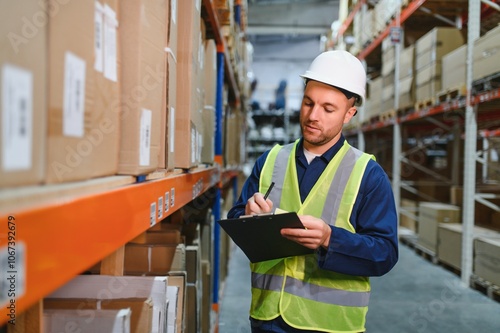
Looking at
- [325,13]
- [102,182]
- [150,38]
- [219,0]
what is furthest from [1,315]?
[325,13]

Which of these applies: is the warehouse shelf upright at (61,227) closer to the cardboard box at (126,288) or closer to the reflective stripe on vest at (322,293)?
the cardboard box at (126,288)

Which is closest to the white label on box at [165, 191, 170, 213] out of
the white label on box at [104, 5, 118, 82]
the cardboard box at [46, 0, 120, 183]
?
the cardboard box at [46, 0, 120, 183]

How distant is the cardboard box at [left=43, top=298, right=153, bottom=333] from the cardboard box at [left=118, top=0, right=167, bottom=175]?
0.48 m

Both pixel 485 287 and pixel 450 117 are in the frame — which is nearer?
pixel 485 287

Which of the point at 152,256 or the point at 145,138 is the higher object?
the point at 145,138

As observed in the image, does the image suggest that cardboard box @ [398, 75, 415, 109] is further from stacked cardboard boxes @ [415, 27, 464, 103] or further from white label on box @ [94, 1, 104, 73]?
white label on box @ [94, 1, 104, 73]

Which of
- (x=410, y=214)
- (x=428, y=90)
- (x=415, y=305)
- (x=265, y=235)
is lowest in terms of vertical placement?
(x=415, y=305)

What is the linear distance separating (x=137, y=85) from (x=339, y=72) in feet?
3.72

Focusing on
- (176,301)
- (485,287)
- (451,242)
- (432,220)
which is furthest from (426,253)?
(176,301)

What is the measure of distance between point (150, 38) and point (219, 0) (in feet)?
7.53

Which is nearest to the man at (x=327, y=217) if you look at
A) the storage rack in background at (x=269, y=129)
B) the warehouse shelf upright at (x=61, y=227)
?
the warehouse shelf upright at (x=61, y=227)

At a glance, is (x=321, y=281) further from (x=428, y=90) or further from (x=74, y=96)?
(x=428, y=90)

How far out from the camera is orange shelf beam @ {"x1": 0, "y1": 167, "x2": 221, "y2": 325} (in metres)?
0.54

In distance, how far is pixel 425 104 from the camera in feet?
20.4
